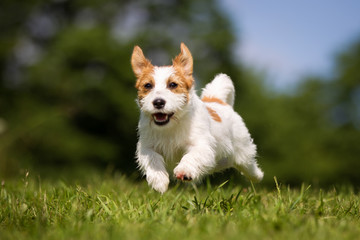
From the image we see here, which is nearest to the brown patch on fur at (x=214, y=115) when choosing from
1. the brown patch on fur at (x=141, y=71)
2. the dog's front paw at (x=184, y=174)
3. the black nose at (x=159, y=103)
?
the brown patch on fur at (x=141, y=71)

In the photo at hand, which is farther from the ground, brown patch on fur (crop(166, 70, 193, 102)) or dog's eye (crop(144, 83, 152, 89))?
brown patch on fur (crop(166, 70, 193, 102))

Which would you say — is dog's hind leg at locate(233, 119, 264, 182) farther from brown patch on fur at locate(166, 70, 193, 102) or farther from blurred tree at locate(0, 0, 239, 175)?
blurred tree at locate(0, 0, 239, 175)

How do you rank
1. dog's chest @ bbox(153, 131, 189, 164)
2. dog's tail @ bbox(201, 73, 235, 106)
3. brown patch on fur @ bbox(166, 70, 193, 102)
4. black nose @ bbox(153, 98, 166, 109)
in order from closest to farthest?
black nose @ bbox(153, 98, 166, 109) < brown patch on fur @ bbox(166, 70, 193, 102) < dog's chest @ bbox(153, 131, 189, 164) < dog's tail @ bbox(201, 73, 235, 106)

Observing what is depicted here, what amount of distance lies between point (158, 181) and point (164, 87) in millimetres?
1040

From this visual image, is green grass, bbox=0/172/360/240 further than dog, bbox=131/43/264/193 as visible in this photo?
No

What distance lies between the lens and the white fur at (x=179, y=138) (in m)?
4.55

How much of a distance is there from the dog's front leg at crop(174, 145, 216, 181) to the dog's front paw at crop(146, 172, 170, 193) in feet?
0.98

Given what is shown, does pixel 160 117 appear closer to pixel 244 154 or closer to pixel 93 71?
pixel 244 154

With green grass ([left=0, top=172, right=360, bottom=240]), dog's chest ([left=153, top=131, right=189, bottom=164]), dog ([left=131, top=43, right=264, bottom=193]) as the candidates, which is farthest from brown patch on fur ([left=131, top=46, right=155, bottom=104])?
green grass ([left=0, top=172, right=360, bottom=240])

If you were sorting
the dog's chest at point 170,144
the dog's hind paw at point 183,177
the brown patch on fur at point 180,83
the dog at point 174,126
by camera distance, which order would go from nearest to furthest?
the dog's hind paw at point 183,177 < the dog at point 174,126 < the brown patch on fur at point 180,83 < the dog's chest at point 170,144

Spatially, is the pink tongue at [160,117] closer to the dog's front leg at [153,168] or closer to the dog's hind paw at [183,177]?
the dog's front leg at [153,168]

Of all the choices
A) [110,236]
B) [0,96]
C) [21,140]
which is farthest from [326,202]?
[0,96]

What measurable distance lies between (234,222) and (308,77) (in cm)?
3827

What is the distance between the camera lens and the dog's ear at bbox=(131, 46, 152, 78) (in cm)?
509
